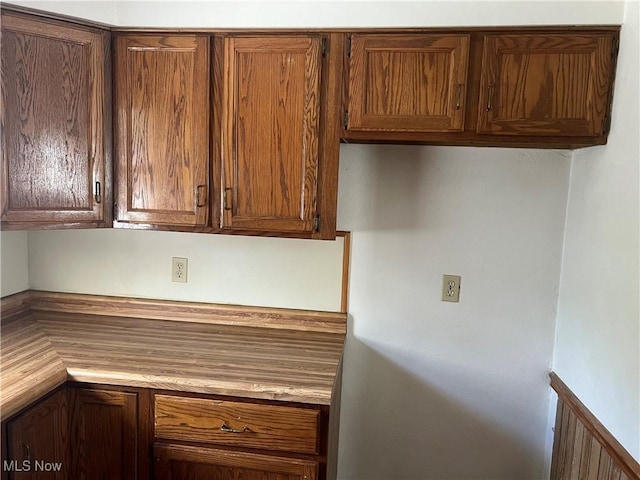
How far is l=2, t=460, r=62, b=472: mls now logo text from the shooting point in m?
1.32

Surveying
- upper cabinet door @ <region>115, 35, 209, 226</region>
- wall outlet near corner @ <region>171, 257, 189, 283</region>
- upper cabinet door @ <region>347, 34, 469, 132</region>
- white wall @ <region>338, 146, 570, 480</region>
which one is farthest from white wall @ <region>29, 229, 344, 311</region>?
upper cabinet door @ <region>347, 34, 469, 132</region>

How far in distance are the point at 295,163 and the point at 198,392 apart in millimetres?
810

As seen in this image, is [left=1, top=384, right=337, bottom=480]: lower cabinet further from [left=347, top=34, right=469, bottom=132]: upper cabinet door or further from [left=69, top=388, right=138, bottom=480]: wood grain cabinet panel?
[left=347, top=34, right=469, bottom=132]: upper cabinet door

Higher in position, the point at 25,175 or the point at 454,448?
the point at 25,175

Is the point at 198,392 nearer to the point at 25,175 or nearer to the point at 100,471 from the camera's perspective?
the point at 100,471

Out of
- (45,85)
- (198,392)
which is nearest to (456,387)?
(198,392)

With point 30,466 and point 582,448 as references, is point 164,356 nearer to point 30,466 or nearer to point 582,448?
point 30,466

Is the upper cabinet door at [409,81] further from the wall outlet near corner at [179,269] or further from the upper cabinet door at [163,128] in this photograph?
the wall outlet near corner at [179,269]

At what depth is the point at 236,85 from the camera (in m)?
1.63

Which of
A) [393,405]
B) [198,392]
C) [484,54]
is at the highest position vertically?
[484,54]

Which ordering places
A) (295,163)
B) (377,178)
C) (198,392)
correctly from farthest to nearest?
1. (377,178)
2. (295,163)
3. (198,392)

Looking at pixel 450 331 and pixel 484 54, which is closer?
pixel 484 54

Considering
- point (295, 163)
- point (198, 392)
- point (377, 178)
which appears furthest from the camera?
point (377, 178)

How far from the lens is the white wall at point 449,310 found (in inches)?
72.5
